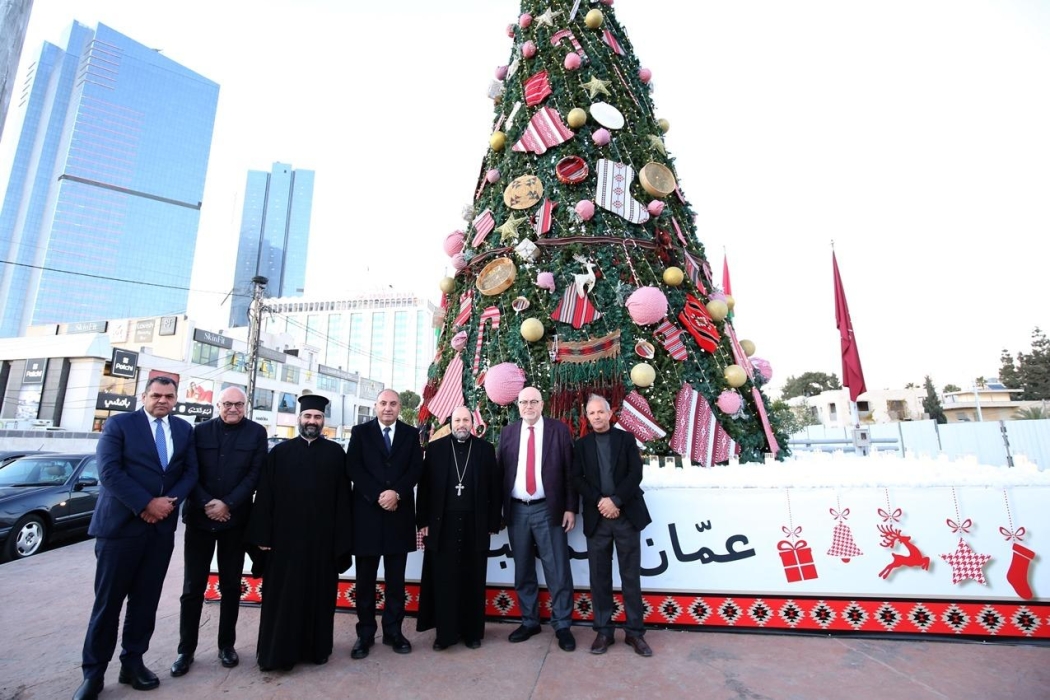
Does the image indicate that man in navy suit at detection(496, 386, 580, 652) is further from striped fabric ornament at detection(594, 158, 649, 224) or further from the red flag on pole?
the red flag on pole

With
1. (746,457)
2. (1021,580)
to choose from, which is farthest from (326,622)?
(1021,580)

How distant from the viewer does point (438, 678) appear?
9.01 ft

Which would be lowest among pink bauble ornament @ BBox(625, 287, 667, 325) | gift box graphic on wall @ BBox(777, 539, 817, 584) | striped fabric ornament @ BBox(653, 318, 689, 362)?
gift box graphic on wall @ BBox(777, 539, 817, 584)

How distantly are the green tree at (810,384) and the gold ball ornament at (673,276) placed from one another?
5602cm

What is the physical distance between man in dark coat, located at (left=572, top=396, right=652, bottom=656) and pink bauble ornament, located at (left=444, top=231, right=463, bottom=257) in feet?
9.49

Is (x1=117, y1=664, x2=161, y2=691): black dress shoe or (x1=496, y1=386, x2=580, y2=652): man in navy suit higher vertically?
(x1=496, y1=386, x2=580, y2=652): man in navy suit

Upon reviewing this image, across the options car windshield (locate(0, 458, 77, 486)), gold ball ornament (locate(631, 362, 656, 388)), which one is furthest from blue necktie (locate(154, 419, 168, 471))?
car windshield (locate(0, 458, 77, 486))

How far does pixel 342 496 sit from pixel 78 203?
9041 centimetres

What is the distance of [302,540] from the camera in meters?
3.05

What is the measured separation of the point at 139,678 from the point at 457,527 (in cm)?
181

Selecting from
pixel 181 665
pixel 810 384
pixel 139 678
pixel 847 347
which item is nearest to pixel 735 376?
pixel 847 347

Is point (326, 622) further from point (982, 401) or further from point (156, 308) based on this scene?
point (156, 308)

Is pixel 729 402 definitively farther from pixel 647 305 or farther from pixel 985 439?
pixel 985 439

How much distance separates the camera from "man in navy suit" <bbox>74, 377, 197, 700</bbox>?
8.76 ft
